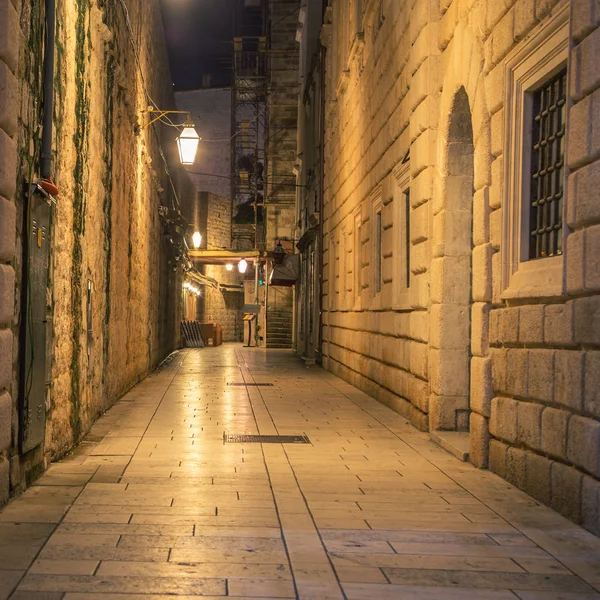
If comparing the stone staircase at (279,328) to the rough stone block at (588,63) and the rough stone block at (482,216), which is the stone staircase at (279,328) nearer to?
the rough stone block at (482,216)

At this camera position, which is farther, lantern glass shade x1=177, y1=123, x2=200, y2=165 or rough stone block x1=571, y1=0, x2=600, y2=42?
lantern glass shade x1=177, y1=123, x2=200, y2=165

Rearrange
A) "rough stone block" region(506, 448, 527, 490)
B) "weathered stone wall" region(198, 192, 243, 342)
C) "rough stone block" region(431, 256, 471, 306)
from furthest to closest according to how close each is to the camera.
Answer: "weathered stone wall" region(198, 192, 243, 342), "rough stone block" region(431, 256, 471, 306), "rough stone block" region(506, 448, 527, 490)

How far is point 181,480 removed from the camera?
6750mm

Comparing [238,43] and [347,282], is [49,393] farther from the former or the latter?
[238,43]

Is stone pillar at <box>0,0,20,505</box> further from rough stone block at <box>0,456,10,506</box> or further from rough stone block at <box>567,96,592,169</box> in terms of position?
rough stone block at <box>567,96,592,169</box>

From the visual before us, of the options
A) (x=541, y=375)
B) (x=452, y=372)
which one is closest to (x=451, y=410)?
(x=452, y=372)

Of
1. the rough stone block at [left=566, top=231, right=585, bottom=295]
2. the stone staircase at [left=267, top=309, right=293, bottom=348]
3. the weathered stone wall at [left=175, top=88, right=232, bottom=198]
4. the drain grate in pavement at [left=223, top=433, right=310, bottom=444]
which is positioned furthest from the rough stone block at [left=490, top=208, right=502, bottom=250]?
the weathered stone wall at [left=175, top=88, right=232, bottom=198]

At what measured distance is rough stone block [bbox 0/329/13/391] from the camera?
5.39 m

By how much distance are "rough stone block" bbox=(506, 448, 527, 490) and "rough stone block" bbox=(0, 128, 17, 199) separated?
3.89 m

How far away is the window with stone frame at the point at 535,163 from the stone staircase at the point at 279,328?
28.0 meters

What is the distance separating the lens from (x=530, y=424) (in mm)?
6270

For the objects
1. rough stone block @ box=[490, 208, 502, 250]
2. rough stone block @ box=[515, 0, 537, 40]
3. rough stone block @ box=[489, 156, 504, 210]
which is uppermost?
rough stone block @ box=[515, 0, 537, 40]

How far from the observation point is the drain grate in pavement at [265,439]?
29.0ft

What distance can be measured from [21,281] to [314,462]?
2966mm
